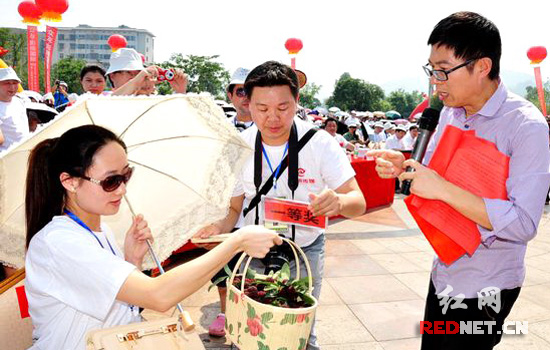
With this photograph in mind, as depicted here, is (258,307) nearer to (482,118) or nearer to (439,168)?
(439,168)

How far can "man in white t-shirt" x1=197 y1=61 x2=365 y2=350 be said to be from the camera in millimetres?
2355

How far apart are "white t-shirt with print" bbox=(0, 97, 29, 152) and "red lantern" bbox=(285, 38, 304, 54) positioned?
46.6ft

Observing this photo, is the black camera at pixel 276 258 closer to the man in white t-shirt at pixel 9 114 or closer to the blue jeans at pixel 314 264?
the blue jeans at pixel 314 264

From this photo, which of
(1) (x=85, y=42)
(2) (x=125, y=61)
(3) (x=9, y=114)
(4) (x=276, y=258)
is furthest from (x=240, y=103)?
(1) (x=85, y=42)

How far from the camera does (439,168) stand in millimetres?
1962

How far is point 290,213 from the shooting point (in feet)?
6.79

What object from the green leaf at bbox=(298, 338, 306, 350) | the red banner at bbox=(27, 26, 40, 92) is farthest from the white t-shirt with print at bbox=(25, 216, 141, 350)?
the red banner at bbox=(27, 26, 40, 92)

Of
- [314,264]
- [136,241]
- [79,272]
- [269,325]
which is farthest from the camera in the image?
[314,264]

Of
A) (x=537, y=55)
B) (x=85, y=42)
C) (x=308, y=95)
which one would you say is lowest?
(x=308, y=95)

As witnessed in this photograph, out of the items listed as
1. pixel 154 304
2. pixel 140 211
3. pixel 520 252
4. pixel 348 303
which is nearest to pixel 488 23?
pixel 520 252

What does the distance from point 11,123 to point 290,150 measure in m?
3.98

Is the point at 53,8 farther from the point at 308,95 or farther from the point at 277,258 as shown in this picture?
the point at 308,95

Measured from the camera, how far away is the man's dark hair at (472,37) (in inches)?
71.1

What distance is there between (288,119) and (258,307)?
3.77ft
